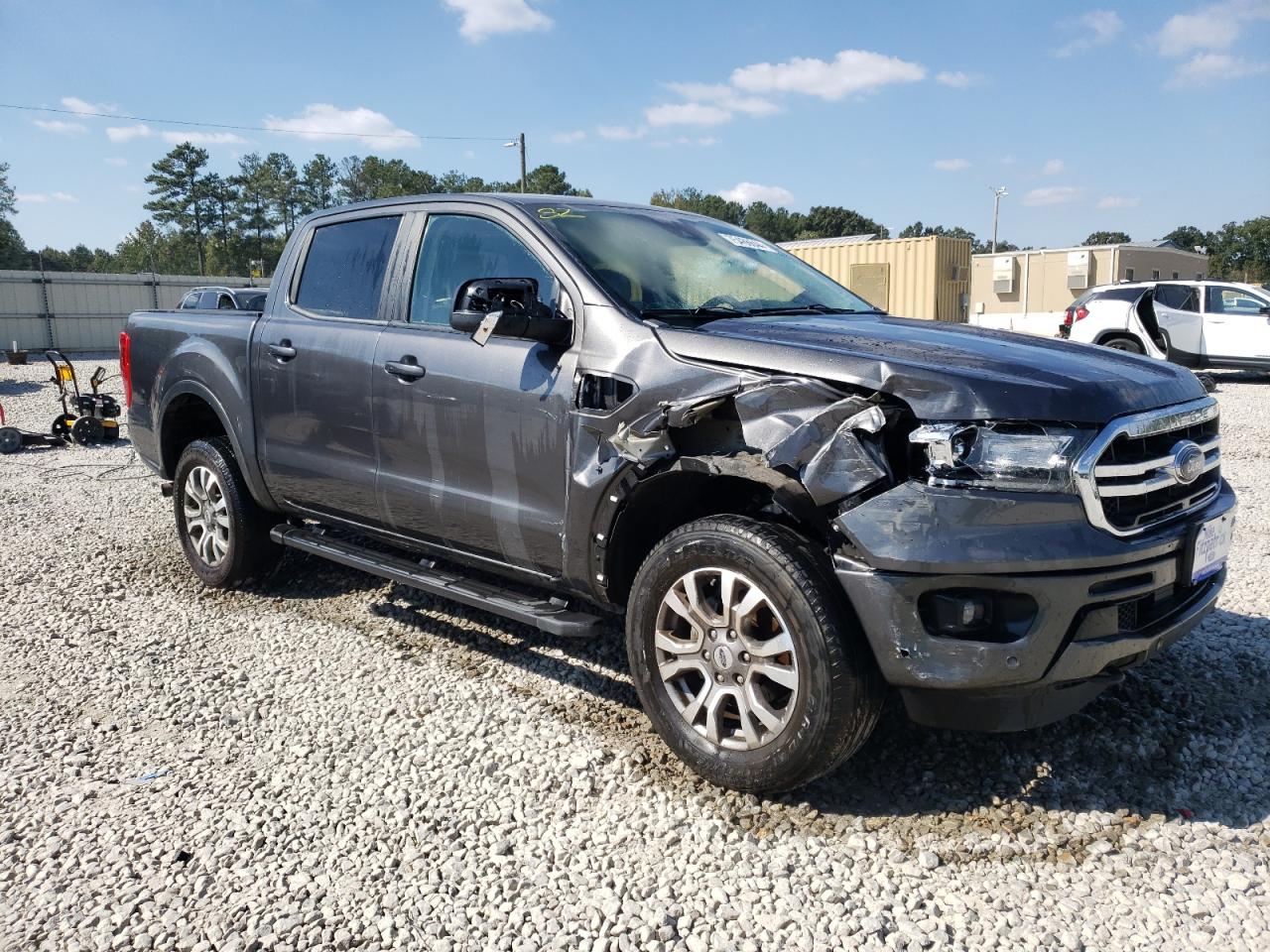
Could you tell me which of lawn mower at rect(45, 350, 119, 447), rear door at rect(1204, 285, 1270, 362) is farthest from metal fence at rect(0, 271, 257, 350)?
rear door at rect(1204, 285, 1270, 362)

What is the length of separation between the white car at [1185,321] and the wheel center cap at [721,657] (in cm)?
1526

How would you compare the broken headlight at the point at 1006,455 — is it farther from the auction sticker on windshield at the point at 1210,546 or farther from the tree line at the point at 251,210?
the tree line at the point at 251,210

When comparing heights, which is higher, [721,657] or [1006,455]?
[1006,455]

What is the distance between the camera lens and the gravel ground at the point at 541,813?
8.02 feet

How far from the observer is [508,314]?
10.7 feet

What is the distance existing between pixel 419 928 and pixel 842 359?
188 centimetres

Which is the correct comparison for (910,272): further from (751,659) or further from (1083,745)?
(751,659)

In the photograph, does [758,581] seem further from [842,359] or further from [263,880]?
[263,880]

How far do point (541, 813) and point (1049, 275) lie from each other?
3595 centimetres

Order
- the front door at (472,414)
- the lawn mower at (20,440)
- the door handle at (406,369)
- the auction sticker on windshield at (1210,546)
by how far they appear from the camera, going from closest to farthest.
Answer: the auction sticker on windshield at (1210,546) < the front door at (472,414) < the door handle at (406,369) < the lawn mower at (20,440)

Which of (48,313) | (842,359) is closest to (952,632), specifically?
(842,359)

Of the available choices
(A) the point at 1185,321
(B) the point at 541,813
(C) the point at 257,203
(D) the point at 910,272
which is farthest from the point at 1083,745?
(C) the point at 257,203

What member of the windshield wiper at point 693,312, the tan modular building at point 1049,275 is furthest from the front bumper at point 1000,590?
the tan modular building at point 1049,275

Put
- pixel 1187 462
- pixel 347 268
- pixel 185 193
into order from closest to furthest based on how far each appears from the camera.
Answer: pixel 1187 462, pixel 347 268, pixel 185 193
